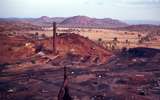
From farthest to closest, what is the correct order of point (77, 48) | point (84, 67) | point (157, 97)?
point (77, 48), point (84, 67), point (157, 97)

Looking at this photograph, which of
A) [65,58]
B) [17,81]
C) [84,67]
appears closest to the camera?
Answer: [17,81]

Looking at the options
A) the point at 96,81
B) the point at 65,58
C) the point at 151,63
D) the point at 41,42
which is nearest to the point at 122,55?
the point at 151,63

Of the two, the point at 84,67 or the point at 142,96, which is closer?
A: the point at 142,96

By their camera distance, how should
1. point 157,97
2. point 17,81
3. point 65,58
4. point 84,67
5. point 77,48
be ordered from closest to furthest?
point 157,97 → point 17,81 → point 84,67 → point 65,58 → point 77,48

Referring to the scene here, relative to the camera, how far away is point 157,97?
23547mm

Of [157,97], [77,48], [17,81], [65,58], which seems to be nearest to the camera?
[157,97]

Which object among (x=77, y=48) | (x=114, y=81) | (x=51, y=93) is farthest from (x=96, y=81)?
(x=77, y=48)

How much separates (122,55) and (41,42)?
37.4 feet

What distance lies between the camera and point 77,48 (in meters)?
41.3

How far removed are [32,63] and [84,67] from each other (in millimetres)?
6304

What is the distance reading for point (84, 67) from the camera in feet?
115

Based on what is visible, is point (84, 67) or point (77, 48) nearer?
point (84, 67)

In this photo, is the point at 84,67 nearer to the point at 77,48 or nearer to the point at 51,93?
the point at 77,48

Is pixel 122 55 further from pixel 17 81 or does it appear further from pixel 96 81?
pixel 17 81
